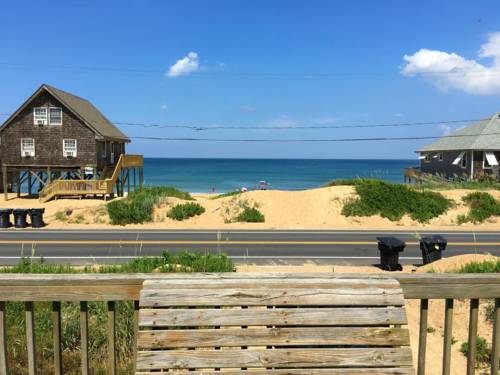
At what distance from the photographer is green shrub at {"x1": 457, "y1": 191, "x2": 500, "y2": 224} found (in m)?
23.2

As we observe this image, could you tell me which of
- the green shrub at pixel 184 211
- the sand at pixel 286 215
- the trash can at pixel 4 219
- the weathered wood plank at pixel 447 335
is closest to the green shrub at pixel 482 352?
the weathered wood plank at pixel 447 335

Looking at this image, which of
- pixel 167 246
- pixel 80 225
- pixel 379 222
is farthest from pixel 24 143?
pixel 379 222

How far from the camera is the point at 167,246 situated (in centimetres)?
1622

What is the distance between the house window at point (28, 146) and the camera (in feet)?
119

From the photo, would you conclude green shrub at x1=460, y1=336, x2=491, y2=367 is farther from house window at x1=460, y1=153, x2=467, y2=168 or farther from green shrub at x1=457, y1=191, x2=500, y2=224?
house window at x1=460, y1=153, x2=467, y2=168

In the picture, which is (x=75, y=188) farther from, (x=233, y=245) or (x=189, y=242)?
(x=233, y=245)

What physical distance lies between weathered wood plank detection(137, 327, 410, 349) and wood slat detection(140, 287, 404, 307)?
0.16 metres

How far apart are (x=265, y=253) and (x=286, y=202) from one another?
35.8 ft

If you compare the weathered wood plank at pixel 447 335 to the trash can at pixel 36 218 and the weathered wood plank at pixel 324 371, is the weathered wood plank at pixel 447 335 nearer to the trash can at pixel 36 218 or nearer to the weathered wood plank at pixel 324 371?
the weathered wood plank at pixel 324 371

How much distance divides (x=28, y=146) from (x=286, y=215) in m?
23.7

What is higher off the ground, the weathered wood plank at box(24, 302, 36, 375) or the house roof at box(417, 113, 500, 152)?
the house roof at box(417, 113, 500, 152)

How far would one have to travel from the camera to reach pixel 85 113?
3734cm

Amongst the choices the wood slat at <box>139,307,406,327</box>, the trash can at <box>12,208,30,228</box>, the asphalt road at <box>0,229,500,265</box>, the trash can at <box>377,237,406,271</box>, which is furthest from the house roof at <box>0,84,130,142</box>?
the wood slat at <box>139,307,406,327</box>

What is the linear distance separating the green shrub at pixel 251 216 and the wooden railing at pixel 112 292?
20.5 metres
